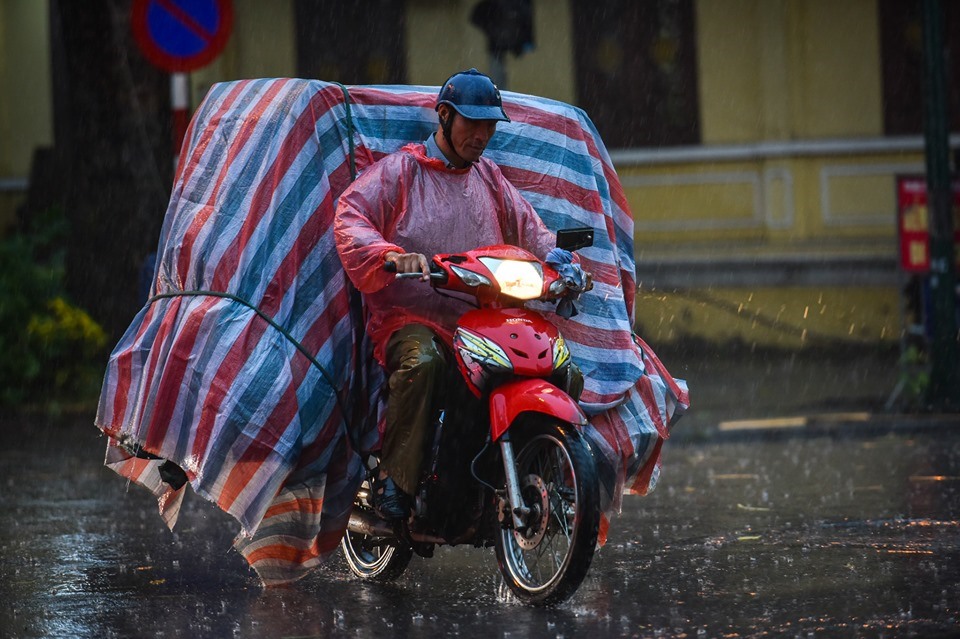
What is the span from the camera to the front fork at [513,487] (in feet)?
18.1

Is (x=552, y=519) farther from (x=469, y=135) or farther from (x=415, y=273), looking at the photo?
(x=469, y=135)

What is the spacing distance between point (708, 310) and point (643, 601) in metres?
12.0

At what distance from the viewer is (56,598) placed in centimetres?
606

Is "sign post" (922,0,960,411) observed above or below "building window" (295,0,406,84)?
below

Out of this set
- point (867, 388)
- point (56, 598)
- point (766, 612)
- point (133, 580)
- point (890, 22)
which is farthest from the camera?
point (890, 22)

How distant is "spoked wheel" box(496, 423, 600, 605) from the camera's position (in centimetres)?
529

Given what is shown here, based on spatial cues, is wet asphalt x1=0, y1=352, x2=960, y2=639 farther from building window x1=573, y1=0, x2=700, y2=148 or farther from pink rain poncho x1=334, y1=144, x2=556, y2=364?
building window x1=573, y1=0, x2=700, y2=148

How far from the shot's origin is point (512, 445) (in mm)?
5629

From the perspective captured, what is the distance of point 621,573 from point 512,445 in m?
1.00

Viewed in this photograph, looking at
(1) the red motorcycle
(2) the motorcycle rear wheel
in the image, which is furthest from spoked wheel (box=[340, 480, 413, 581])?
(1) the red motorcycle

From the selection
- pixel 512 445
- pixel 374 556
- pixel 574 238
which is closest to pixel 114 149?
pixel 374 556

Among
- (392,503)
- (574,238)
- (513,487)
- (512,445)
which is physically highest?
(574,238)

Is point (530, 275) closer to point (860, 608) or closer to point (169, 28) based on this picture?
point (860, 608)

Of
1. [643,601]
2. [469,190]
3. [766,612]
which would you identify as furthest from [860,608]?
[469,190]
